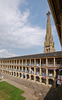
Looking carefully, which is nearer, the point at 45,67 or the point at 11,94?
the point at 11,94

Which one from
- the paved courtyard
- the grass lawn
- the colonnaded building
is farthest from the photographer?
the colonnaded building

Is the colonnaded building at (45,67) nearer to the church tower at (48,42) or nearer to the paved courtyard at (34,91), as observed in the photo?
the paved courtyard at (34,91)

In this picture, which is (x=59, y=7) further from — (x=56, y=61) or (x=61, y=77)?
(x=56, y=61)

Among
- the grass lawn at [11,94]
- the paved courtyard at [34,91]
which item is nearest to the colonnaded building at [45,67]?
the paved courtyard at [34,91]

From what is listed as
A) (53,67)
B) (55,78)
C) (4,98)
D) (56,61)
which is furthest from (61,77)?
(4,98)

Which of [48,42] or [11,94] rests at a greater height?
[48,42]

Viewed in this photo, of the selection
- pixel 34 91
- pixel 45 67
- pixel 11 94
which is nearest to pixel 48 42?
pixel 45 67

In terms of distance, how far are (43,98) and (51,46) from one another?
34.9 metres

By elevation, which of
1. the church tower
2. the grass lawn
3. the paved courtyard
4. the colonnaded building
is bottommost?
the paved courtyard

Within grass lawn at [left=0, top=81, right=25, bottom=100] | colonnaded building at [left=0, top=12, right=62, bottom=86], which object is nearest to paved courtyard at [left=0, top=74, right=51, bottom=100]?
grass lawn at [left=0, top=81, right=25, bottom=100]

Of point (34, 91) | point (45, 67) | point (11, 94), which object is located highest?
point (45, 67)

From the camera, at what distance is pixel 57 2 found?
12.7 ft

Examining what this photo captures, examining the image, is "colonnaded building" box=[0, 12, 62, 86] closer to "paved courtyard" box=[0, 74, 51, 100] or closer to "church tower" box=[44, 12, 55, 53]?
"paved courtyard" box=[0, 74, 51, 100]

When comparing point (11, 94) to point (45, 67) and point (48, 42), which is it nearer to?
point (45, 67)
